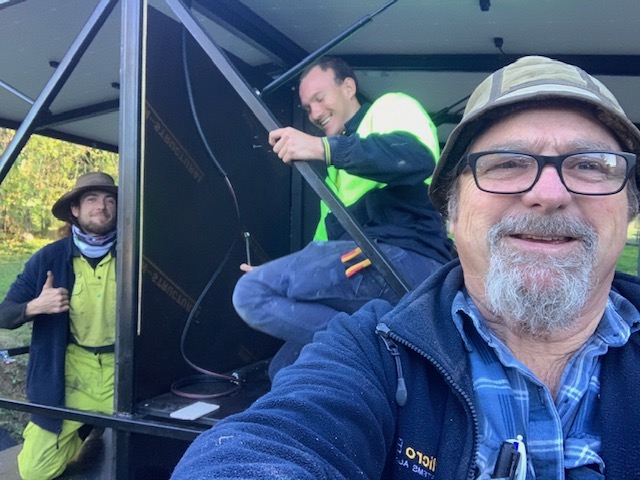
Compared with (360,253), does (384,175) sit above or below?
above

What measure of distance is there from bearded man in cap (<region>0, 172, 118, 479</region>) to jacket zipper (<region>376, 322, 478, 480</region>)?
2584 millimetres

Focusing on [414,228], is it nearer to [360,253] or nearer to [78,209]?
[360,253]

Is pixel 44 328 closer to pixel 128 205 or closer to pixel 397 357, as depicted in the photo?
pixel 128 205

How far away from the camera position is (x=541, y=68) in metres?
1.28

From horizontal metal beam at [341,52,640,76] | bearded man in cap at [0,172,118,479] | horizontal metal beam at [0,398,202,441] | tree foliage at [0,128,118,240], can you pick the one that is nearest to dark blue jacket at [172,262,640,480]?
horizontal metal beam at [0,398,202,441]

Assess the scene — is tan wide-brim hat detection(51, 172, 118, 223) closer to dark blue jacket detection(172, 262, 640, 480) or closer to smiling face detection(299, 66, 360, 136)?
smiling face detection(299, 66, 360, 136)

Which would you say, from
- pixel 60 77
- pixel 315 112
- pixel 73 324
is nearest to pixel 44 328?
pixel 73 324

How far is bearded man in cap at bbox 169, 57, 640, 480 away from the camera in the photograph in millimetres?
1058

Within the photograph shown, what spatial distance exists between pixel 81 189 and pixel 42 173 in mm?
8709

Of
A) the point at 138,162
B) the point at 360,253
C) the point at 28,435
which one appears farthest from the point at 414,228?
the point at 28,435

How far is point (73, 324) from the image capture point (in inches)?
133

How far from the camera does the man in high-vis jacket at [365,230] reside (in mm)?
1998

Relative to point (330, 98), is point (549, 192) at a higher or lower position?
lower

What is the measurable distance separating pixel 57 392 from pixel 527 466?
2.95m
